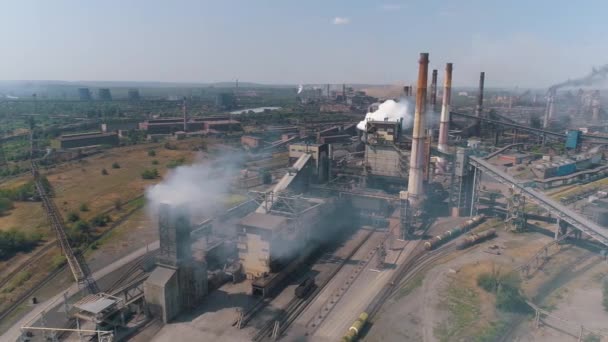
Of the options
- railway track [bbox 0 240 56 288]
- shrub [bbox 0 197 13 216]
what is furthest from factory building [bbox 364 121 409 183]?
shrub [bbox 0 197 13 216]

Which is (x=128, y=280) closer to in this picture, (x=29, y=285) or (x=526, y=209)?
(x=29, y=285)

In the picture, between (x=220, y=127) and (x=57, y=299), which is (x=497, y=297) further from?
(x=220, y=127)

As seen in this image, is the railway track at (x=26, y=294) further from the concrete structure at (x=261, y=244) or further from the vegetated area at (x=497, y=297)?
the vegetated area at (x=497, y=297)

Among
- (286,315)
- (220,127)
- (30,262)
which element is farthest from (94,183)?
(220,127)

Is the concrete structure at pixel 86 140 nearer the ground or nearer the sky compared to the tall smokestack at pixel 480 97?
nearer the ground

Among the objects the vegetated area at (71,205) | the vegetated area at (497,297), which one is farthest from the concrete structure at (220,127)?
the vegetated area at (497,297)
